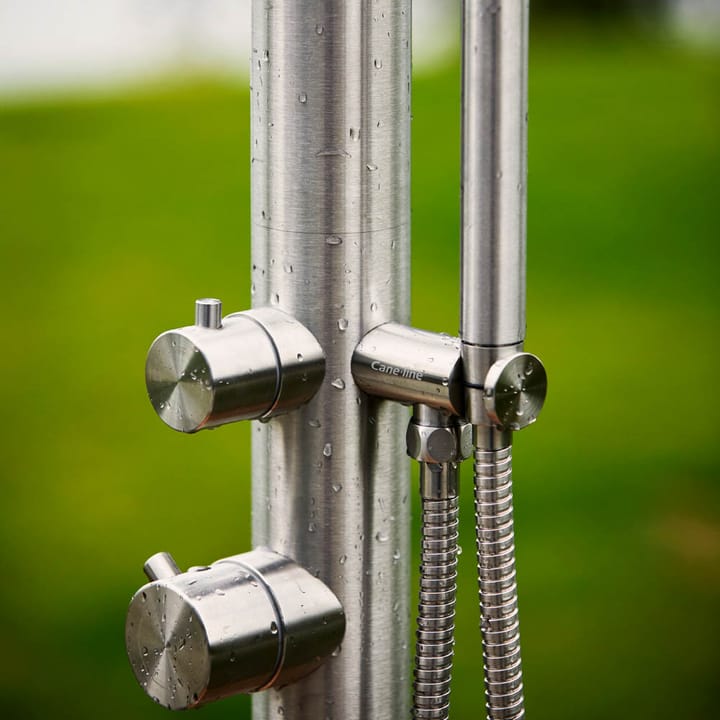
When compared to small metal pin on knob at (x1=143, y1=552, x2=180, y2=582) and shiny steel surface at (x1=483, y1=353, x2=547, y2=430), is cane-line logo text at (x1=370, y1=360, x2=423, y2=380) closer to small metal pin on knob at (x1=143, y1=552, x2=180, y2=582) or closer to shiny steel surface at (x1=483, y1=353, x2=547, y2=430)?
shiny steel surface at (x1=483, y1=353, x2=547, y2=430)

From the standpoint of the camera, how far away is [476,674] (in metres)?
2.37

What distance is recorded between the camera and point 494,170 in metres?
0.71

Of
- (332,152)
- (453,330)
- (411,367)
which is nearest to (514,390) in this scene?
(411,367)

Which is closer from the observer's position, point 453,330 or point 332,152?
point 332,152

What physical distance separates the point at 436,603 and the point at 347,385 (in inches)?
5.2

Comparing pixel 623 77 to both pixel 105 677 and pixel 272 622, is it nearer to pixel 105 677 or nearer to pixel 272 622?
pixel 105 677

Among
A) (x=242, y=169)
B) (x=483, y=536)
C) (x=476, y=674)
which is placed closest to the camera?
(x=483, y=536)

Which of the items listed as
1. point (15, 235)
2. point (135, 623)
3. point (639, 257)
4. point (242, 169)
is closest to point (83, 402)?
point (15, 235)

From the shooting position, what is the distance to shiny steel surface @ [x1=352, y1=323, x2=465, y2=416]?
0.75m

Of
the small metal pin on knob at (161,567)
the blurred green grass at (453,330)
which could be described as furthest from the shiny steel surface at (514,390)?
the blurred green grass at (453,330)

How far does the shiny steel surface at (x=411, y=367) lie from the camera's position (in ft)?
2.45

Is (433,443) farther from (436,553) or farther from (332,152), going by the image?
(332,152)

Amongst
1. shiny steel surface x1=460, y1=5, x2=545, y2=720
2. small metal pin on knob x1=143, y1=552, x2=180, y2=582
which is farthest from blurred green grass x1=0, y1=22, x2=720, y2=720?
shiny steel surface x1=460, y1=5, x2=545, y2=720

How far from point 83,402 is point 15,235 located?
81 centimetres
